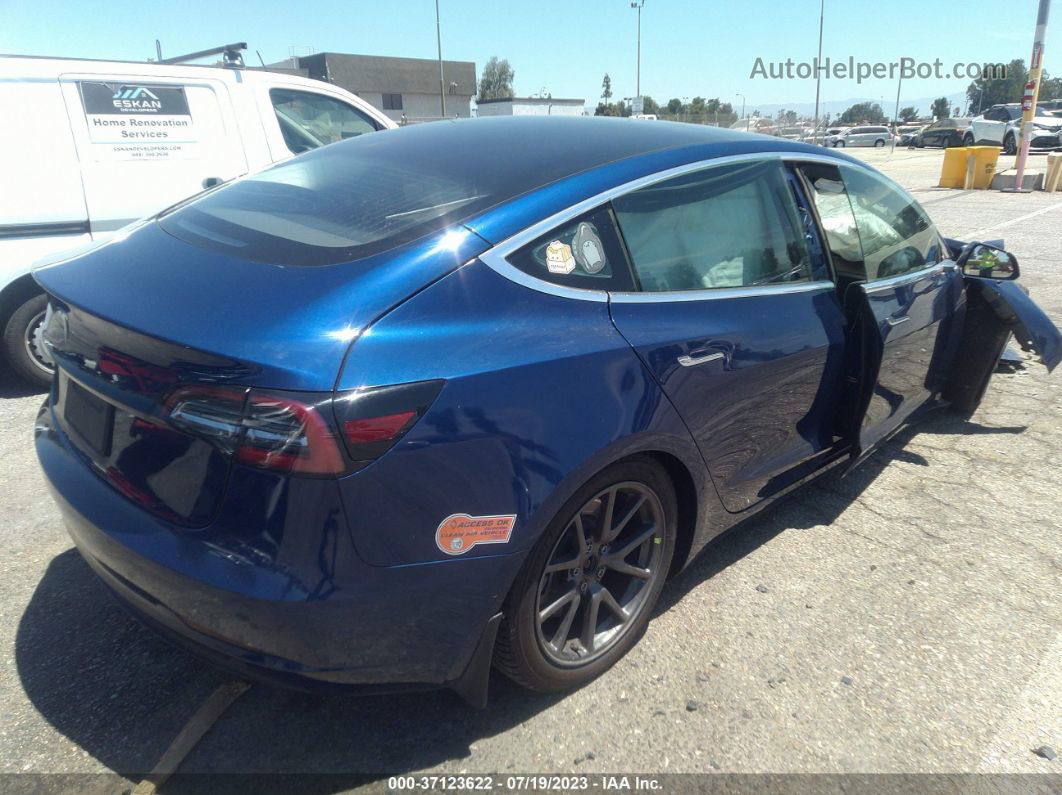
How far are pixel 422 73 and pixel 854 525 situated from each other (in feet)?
223

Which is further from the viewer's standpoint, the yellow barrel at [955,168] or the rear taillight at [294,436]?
the yellow barrel at [955,168]

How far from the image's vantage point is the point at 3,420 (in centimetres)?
454

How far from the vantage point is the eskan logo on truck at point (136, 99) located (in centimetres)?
505

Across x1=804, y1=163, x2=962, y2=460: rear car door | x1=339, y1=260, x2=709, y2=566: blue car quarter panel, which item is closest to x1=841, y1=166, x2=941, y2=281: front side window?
x1=804, y1=163, x2=962, y2=460: rear car door

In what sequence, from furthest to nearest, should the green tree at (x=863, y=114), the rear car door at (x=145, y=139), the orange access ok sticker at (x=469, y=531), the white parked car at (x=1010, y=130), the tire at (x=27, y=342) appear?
the green tree at (x=863, y=114) < the white parked car at (x=1010, y=130) < the rear car door at (x=145, y=139) < the tire at (x=27, y=342) < the orange access ok sticker at (x=469, y=531)

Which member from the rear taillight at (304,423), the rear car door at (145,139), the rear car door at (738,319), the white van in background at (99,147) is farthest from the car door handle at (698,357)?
the rear car door at (145,139)

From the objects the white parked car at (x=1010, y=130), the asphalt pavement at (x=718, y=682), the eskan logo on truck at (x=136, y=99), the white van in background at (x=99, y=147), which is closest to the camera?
the asphalt pavement at (x=718, y=682)

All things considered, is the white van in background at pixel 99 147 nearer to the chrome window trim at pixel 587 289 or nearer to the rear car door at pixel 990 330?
the chrome window trim at pixel 587 289

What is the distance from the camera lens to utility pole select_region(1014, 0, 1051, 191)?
1559cm

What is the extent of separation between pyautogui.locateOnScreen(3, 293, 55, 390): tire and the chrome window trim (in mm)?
3909

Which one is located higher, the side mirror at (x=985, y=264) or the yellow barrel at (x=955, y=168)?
the side mirror at (x=985, y=264)

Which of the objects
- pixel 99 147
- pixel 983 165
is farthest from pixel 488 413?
pixel 983 165

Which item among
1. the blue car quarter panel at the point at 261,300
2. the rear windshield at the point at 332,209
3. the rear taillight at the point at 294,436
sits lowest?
the rear taillight at the point at 294,436

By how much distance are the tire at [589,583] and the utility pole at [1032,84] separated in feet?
58.9
